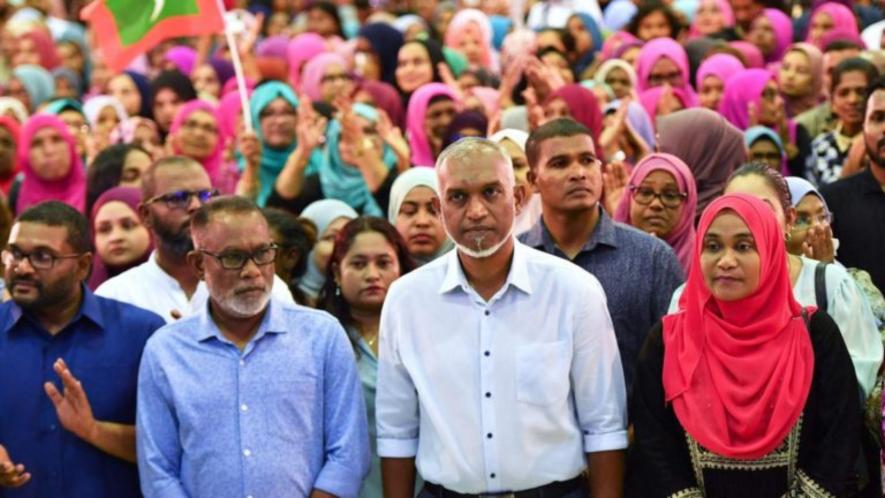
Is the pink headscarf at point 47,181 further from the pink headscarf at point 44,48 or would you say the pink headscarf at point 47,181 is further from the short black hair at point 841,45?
the pink headscarf at point 44,48

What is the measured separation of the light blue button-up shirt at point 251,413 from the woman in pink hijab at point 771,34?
309 inches

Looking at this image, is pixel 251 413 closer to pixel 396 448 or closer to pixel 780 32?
pixel 396 448

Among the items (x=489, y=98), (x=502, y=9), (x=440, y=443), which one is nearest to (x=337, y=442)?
(x=440, y=443)

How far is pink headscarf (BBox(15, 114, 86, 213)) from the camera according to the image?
953 cm

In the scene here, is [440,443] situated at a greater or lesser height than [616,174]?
lesser

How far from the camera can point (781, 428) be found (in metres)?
5.12

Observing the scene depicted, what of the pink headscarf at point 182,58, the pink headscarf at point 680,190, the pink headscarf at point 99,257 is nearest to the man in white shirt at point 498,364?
the pink headscarf at point 680,190

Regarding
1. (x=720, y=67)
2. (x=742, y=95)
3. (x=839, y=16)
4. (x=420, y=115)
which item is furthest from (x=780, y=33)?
(x=420, y=115)

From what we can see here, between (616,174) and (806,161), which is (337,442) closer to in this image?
(616,174)

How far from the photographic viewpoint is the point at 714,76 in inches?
419

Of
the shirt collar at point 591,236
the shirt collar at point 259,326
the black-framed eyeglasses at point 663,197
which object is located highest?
the black-framed eyeglasses at point 663,197

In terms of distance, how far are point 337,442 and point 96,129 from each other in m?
5.91

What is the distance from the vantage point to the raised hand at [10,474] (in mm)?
5379

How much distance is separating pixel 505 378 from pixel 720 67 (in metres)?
5.96
